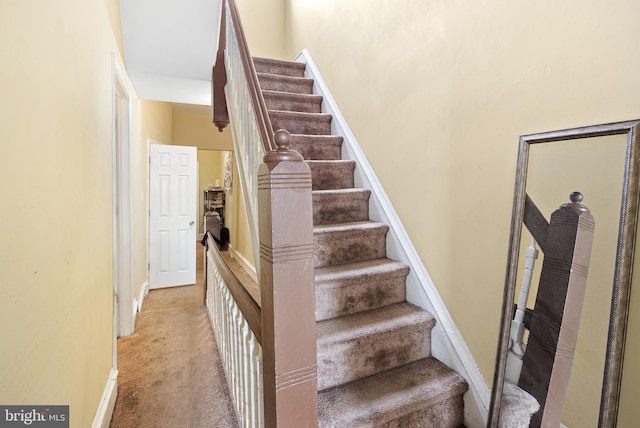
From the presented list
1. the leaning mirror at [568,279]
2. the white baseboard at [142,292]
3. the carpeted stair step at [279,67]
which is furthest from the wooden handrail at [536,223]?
the white baseboard at [142,292]

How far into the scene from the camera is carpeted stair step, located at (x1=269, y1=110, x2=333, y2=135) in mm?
2490

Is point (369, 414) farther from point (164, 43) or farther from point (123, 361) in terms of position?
point (164, 43)

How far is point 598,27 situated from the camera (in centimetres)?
102

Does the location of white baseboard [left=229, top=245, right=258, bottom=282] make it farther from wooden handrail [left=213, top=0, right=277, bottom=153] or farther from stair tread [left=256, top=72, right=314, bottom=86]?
wooden handrail [left=213, top=0, right=277, bottom=153]

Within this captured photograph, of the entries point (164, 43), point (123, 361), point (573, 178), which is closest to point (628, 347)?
point (573, 178)

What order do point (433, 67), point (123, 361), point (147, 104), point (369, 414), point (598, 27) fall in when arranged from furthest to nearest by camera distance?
point (147, 104) < point (123, 361) < point (433, 67) < point (369, 414) < point (598, 27)

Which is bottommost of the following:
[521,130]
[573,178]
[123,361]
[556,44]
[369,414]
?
[123,361]

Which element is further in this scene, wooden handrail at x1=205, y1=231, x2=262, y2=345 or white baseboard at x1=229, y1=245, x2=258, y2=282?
white baseboard at x1=229, y1=245, x2=258, y2=282

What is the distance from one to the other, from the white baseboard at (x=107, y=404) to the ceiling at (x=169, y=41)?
233 cm

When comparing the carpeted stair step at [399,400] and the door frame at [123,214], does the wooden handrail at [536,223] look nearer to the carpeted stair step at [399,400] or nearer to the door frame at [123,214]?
the carpeted stair step at [399,400]

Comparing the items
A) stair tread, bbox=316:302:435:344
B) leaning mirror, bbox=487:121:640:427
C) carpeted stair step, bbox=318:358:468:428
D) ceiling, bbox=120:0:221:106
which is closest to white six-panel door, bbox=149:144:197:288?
ceiling, bbox=120:0:221:106

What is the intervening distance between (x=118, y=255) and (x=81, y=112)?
6.14 feet

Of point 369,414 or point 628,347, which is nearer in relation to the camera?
point 628,347

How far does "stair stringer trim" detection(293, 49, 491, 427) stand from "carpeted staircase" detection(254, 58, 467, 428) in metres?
0.04
